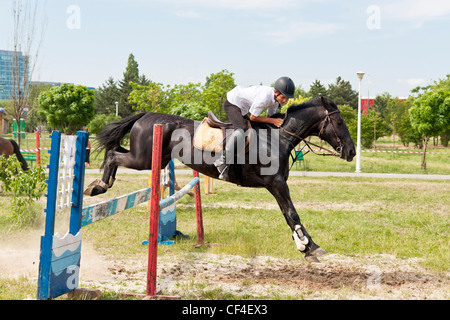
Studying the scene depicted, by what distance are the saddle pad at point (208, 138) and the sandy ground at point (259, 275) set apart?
1.46 meters

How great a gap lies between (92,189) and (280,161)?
93.0 inches

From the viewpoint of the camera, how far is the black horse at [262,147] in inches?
197

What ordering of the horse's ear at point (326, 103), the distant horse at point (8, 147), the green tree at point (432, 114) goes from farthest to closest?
the green tree at point (432, 114)
the distant horse at point (8, 147)
the horse's ear at point (326, 103)

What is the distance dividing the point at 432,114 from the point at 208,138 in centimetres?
1875

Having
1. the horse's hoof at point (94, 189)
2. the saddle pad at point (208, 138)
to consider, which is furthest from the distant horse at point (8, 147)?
the saddle pad at point (208, 138)

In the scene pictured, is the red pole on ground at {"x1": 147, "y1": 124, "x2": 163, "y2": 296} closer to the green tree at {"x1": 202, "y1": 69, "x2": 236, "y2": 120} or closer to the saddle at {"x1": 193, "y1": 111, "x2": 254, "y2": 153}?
A: the saddle at {"x1": 193, "y1": 111, "x2": 254, "y2": 153}

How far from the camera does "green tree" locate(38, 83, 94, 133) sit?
2881 cm

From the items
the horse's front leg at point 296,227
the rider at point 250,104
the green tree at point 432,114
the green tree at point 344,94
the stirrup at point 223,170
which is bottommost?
the horse's front leg at point 296,227

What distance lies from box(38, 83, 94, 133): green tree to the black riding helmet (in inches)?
1022

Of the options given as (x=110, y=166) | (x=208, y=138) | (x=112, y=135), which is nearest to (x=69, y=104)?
(x=112, y=135)

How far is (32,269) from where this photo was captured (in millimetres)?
4996

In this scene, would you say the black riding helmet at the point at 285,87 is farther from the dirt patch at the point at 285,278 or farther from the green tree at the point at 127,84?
the green tree at the point at 127,84

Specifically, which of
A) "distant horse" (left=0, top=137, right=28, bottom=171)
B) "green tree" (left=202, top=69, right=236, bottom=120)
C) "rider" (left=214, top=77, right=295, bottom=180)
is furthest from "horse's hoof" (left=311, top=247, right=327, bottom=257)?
"green tree" (left=202, top=69, right=236, bottom=120)
